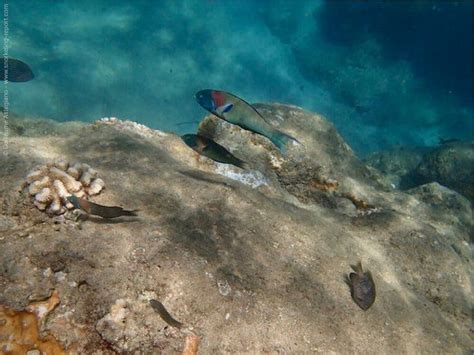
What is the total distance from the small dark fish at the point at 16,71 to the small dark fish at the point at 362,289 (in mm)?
6853

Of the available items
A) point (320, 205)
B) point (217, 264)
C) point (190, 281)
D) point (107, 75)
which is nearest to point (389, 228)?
point (320, 205)

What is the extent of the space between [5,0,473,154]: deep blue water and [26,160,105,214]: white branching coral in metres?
7.33

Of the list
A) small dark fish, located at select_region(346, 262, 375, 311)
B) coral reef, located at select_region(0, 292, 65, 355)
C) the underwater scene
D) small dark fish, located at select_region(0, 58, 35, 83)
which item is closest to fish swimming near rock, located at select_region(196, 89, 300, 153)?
the underwater scene

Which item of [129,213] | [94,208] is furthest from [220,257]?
[94,208]

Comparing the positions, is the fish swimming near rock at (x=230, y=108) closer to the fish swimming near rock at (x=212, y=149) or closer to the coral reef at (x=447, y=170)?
the fish swimming near rock at (x=212, y=149)

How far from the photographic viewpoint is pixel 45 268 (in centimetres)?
233

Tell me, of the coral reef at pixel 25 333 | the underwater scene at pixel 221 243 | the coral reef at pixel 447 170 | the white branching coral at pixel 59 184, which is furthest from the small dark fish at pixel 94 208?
the coral reef at pixel 447 170

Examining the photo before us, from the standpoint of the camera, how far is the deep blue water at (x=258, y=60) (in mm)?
11789

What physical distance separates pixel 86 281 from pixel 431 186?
269 inches

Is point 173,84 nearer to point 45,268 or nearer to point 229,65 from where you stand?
point 229,65

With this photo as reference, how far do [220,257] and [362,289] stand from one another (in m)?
1.34

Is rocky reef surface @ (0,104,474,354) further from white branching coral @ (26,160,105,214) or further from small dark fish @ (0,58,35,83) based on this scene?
small dark fish @ (0,58,35,83)

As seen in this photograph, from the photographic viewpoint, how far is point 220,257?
2.87m

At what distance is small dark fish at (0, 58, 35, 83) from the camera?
21.2 ft
